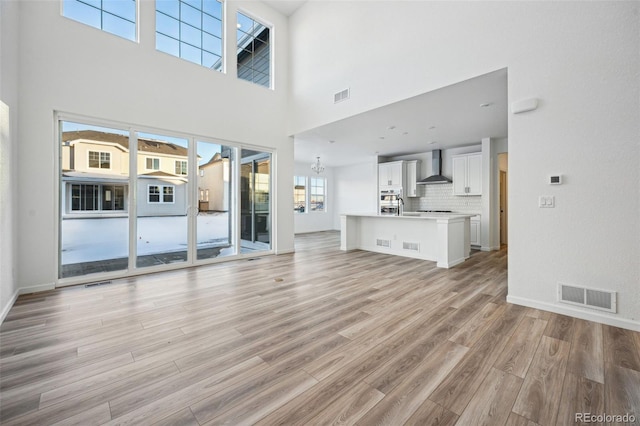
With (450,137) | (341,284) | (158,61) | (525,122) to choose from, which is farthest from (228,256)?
(450,137)

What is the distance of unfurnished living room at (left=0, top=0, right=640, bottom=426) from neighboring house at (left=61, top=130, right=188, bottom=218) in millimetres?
30

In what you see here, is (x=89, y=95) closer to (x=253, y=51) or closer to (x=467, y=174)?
(x=253, y=51)

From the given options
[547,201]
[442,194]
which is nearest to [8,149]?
[547,201]

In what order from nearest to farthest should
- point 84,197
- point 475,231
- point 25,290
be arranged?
point 25,290
point 84,197
point 475,231

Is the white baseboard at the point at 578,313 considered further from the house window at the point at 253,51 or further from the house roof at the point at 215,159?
the house window at the point at 253,51

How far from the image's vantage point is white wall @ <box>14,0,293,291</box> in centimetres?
350

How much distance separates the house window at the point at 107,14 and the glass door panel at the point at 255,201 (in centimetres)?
265

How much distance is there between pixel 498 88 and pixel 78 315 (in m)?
5.79

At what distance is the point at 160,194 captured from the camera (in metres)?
4.66

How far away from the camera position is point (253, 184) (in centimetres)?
601

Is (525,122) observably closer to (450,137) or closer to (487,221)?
(450,137)

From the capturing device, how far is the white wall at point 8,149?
2.79 metres

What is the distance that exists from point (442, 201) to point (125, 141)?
781 centimetres

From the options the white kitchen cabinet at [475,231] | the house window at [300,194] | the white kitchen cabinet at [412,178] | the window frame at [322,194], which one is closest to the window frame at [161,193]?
the house window at [300,194]
